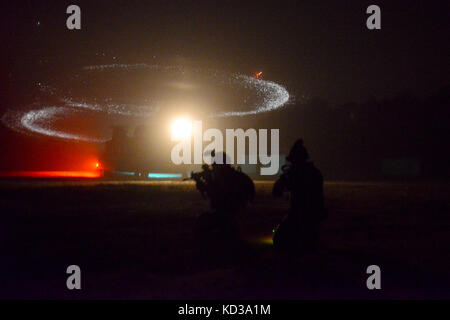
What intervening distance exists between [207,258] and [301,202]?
1669 mm

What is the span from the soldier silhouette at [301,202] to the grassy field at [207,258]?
13.0 inches

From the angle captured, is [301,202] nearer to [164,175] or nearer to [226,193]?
[226,193]

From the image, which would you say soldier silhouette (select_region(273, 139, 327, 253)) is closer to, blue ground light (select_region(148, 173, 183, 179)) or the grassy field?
the grassy field

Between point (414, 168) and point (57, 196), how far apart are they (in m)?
34.6

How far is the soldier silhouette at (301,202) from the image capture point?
21.0 feet

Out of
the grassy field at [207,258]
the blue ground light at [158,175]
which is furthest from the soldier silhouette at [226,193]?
the blue ground light at [158,175]

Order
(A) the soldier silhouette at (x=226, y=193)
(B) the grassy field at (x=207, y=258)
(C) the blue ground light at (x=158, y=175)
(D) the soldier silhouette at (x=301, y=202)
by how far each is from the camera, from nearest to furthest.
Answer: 1. (B) the grassy field at (x=207, y=258)
2. (D) the soldier silhouette at (x=301, y=202)
3. (A) the soldier silhouette at (x=226, y=193)
4. (C) the blue ground light at (x=158, y=175)

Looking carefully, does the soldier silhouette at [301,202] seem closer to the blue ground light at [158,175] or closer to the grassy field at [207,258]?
the grassy field at [207,258]

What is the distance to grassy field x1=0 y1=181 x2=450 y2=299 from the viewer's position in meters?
5.32

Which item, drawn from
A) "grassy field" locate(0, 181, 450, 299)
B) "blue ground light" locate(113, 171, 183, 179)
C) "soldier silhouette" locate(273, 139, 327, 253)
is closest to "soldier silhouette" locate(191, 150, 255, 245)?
"grassy field" locate(0, 181, 450, 299)

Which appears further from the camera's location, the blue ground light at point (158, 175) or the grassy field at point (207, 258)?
the blue ground light at point (158, 175)

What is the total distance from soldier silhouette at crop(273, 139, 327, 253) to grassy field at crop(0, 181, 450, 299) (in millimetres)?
331

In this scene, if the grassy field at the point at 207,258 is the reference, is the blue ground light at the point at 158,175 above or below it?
A: above
